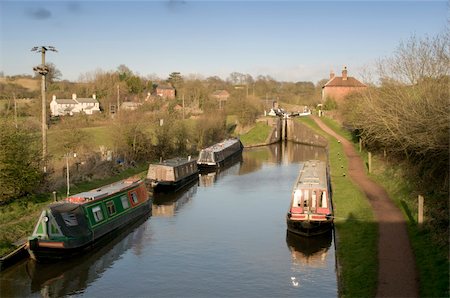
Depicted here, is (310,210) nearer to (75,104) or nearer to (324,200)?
(324,200)

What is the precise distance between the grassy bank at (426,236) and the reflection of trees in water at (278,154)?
1715 cm

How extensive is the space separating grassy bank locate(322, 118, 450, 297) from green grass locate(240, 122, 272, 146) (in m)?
33.9

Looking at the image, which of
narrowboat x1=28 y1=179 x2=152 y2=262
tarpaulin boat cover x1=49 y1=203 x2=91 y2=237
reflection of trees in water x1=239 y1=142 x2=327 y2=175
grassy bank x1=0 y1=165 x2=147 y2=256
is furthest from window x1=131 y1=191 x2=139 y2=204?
reflection of trees in water x1=239 y1=142 x2=327 y2=175

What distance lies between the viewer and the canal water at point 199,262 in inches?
570

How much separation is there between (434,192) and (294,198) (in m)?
5.41

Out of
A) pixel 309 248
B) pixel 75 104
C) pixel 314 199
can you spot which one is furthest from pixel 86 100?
pixel 309 248

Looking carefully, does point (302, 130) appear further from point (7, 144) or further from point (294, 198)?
point (7, 144)

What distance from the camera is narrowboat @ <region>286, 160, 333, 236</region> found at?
19.1m

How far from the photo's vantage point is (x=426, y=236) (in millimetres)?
14992

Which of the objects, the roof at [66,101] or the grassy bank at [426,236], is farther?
the roof at [66,101]

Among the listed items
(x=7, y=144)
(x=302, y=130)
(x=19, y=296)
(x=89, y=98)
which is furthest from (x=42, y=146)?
(x=89, y=98)

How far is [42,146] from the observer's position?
22.2 metres

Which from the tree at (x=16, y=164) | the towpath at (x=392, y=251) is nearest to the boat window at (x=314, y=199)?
the towpath at (x=392, y=251)

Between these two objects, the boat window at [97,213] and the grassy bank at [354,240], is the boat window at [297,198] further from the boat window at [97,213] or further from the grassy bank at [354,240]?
the boat window at [97,213]
